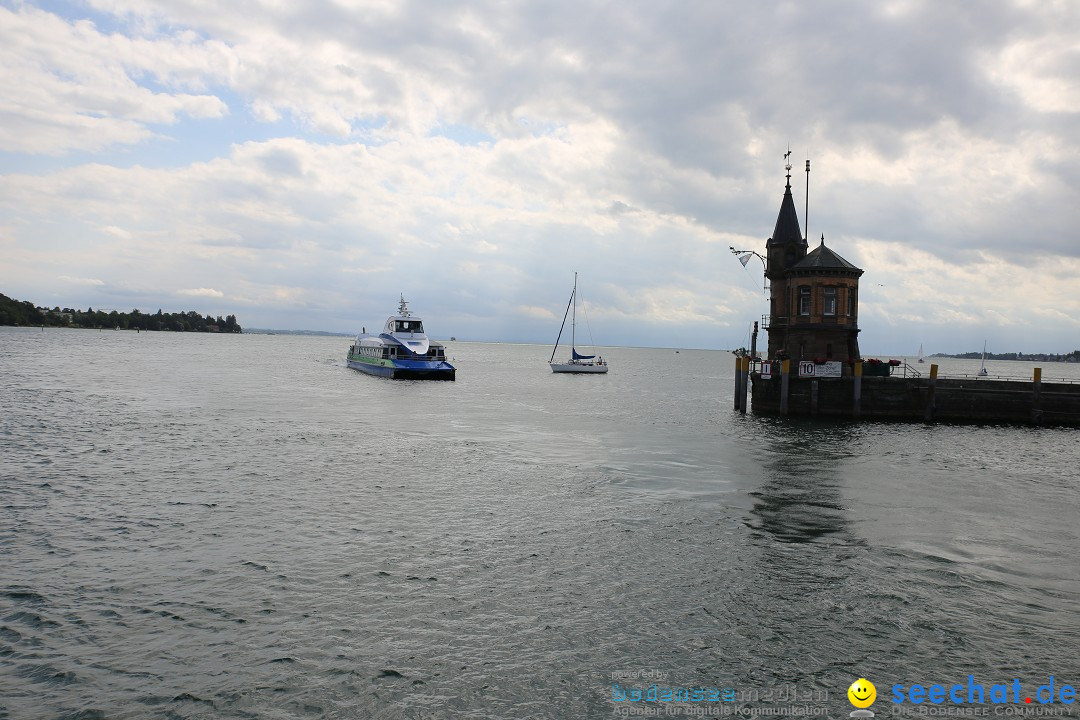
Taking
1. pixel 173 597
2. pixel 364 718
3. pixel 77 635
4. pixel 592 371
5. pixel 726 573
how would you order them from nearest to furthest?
pixel 364 718
pixel 77 635
pixel 173 597
pixel 726 573
pixel 592 371

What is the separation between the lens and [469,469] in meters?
26.4

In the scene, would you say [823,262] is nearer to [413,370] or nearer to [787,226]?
[787,226]

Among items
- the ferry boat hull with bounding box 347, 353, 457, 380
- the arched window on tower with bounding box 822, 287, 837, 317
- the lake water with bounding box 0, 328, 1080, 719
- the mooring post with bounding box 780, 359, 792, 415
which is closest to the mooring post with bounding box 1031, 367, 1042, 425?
the arched window on tower with bounding box 822, 287, 837, 317

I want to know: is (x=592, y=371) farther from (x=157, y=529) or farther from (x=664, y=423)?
(x=157, y=529)

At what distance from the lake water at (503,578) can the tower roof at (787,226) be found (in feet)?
90.2

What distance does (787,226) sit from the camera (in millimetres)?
55188

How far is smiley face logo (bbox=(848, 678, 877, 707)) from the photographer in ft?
30.5

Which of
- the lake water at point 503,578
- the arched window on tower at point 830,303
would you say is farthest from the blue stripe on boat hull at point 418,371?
the lake water at point 503,578

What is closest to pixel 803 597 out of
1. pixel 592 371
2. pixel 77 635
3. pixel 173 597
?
pixel 173 597

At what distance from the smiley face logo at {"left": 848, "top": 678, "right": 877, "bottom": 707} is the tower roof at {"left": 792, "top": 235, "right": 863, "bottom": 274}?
42.7m

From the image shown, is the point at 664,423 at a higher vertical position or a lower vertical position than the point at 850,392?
lower

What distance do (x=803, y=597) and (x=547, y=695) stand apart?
21.1 feet

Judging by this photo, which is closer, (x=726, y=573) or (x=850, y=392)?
(x=726, y=573)

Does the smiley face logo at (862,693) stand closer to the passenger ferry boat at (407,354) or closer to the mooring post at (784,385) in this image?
the mooring post at (784,385)
